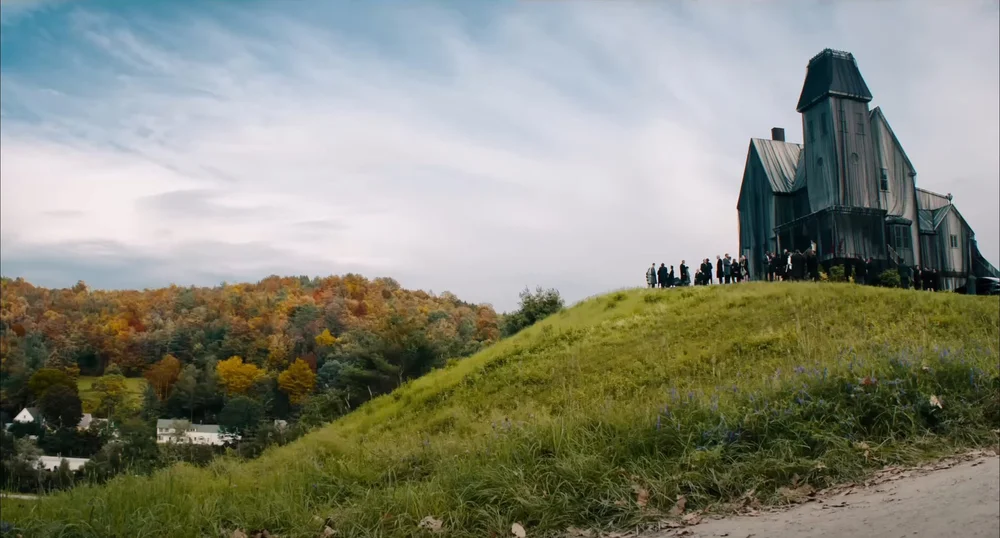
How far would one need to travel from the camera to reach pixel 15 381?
5994 centimetres

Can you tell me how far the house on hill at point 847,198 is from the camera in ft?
111

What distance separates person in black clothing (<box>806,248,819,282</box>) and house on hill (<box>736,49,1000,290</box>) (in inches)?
59.3

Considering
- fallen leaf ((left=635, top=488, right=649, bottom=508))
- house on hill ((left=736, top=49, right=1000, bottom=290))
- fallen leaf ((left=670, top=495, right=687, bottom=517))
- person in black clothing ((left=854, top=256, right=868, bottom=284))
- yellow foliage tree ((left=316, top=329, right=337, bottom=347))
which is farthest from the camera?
yellow foliage tree ((left=316, top=329, right=337, bottom=347))

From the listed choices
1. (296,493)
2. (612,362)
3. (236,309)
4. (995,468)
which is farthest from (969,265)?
(236,309)

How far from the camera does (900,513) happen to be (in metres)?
5.36

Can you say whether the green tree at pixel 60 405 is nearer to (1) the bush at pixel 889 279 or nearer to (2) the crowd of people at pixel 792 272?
(2) the crowd of people at pixel 792 272

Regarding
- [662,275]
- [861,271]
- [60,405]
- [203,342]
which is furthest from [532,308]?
[60,405]

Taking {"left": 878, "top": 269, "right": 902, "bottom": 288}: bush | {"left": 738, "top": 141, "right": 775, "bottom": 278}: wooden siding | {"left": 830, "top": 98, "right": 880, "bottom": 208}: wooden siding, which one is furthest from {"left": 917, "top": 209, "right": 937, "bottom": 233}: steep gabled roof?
{"left": 738, "top": 141, "right": 775, "bottom": 278}: wooden siding

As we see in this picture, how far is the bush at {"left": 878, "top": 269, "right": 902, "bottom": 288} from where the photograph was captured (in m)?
30.8

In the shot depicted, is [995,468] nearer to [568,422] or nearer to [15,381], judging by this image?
[568,422]

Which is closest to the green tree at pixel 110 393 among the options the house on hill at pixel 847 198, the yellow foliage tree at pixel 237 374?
the yellow foliage tree at pixel 237 374

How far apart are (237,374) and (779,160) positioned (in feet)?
132

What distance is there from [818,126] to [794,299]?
48.7 ft

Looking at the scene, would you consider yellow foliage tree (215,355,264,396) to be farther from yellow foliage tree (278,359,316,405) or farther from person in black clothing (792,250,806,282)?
person in black clothing (792,250,806,282)
